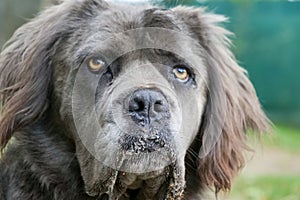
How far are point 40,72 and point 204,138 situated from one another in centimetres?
120

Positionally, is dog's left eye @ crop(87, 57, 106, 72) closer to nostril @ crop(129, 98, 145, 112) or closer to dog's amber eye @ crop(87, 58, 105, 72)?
dog's amber eye @ crop(87, 58, 105, 72)

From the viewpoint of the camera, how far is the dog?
4.42 meters

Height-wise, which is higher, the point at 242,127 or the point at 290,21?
the point at 242,127

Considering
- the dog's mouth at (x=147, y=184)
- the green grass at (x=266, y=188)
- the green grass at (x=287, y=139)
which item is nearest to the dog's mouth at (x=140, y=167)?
the dog's mouth at (x=147, y=184)

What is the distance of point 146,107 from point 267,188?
15.3 ft

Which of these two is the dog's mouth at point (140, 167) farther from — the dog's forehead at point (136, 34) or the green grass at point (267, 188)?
the green grass at point (267, 188)

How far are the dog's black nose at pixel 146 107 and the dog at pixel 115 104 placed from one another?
1cm

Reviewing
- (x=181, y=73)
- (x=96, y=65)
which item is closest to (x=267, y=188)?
(x=181, y=73)

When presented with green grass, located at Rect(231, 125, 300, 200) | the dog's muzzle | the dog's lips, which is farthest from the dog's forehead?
green grass, located at Rect(231, 125, 300, 200)

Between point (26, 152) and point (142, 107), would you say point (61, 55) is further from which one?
point (142, 107)

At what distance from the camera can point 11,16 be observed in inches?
428

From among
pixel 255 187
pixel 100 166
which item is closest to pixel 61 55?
pixel 100 166

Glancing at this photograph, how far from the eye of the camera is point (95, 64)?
474 cm

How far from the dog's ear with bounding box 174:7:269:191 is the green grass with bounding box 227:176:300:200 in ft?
7.50
